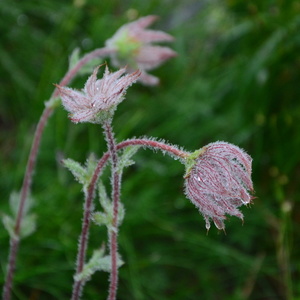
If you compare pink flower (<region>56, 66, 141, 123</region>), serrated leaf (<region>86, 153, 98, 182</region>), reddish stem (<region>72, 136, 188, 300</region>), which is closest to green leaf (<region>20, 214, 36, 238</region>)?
reddish stem (<region>72, 136, 188, 300</region>)

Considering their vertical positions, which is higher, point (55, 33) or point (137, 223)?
point (55, 33)

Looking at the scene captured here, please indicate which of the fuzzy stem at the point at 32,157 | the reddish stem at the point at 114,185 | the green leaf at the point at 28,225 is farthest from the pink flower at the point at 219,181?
the green leaf at the point at 28,225

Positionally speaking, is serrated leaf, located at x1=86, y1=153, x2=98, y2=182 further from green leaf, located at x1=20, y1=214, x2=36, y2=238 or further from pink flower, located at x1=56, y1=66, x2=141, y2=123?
green leaf, located at x1=20, y1=214, x2=36, y2=238

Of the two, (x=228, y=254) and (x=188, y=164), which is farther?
(x=228, y=254)

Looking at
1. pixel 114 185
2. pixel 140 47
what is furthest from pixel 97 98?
pixel 140 47

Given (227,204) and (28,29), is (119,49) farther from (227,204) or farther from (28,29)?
(28,29)

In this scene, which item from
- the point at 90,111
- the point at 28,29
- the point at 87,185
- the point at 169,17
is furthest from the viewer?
the point at 169,17

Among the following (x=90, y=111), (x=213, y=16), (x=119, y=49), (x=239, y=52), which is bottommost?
(x=90, y=111)

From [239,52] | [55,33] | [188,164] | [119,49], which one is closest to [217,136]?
[239,52]
